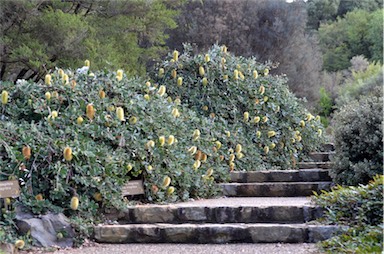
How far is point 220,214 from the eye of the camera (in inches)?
172

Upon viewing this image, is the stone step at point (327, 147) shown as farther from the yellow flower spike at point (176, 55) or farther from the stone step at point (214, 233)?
the stone step at point (214, 233)

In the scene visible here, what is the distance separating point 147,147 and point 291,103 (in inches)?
126

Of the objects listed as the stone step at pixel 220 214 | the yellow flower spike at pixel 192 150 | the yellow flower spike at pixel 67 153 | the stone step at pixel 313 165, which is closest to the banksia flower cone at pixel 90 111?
the yellow flower spike at pixel 67 153

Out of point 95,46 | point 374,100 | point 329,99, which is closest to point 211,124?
point 374,100

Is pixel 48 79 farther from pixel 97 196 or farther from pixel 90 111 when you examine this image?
pixel 97 196

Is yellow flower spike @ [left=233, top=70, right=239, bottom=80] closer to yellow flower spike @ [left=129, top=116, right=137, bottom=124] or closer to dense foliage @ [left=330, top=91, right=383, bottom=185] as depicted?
dense foliage @ [left=330, top=91, right=383, bottom=185]

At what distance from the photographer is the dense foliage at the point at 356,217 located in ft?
10.6

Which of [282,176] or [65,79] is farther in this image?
[282,176]

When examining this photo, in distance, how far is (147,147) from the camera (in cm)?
486

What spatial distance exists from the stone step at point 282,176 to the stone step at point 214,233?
195cm

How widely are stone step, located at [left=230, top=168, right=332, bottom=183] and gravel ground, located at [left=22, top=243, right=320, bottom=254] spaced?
87.0 inches

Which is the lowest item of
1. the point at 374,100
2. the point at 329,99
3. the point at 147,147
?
the point at 329,99

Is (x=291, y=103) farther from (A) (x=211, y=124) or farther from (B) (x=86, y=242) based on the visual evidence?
(B) (x=86, y=242)

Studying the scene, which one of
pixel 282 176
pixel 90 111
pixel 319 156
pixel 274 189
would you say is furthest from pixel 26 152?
pixel 319 156
